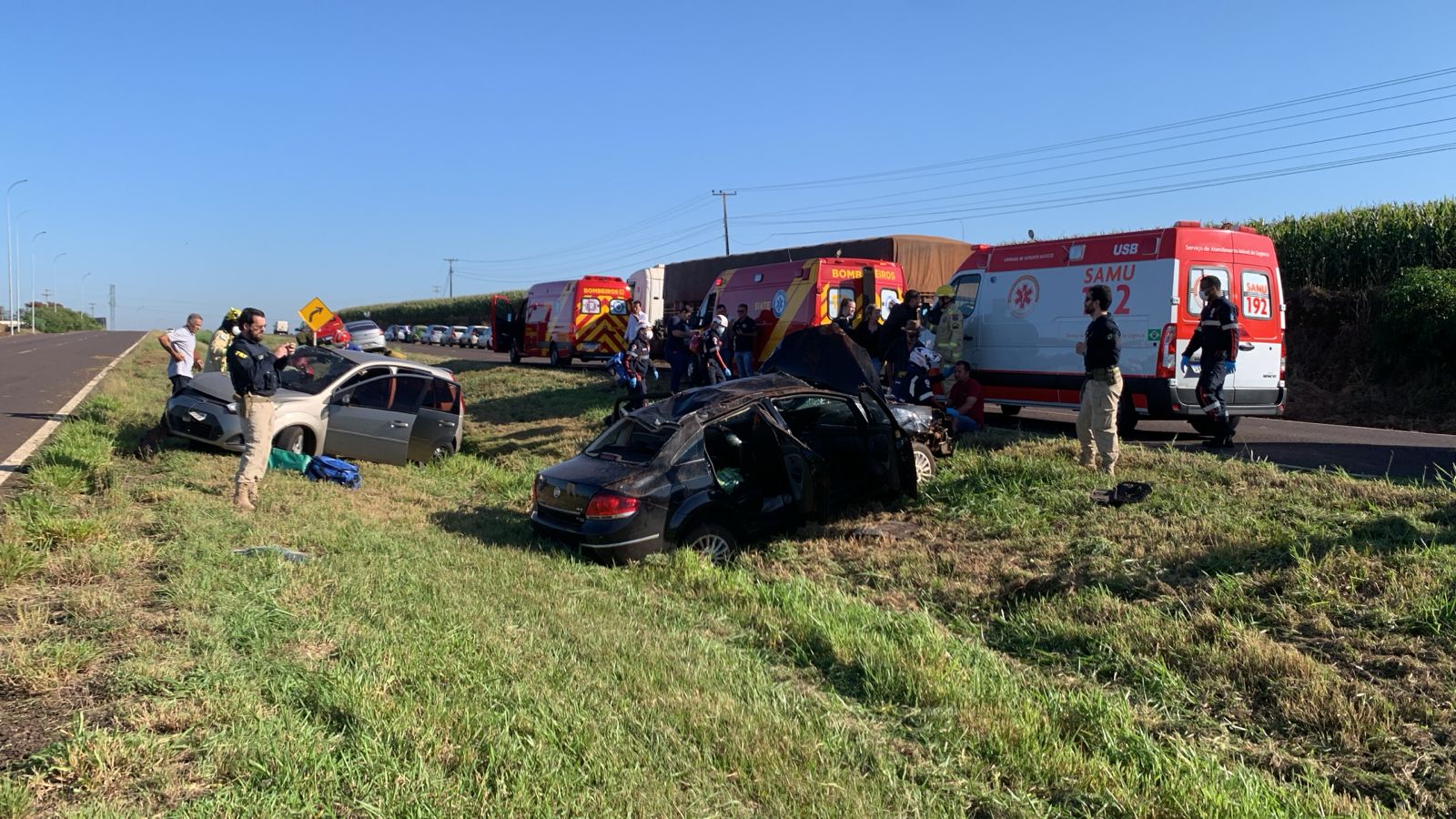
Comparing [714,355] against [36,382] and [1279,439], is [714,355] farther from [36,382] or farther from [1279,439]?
[36,382]

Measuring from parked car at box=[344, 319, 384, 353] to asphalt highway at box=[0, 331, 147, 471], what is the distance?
225 inches

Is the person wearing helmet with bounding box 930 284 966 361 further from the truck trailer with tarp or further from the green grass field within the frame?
the truck trailer with tarp

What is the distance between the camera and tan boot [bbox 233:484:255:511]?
802 cm

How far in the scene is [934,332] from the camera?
1289 centimetres

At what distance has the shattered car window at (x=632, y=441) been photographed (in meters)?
7.44

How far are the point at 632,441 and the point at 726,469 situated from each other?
2.81 feet

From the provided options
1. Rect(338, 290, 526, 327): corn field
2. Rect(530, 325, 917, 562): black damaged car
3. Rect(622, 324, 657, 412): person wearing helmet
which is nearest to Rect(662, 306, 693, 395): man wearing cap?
Rect(622, 324, 657, 412): person wearing helmet

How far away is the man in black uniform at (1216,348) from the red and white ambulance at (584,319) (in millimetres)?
16628

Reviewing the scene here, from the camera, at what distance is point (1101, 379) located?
8414mm

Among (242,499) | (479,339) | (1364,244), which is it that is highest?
(1364,244)

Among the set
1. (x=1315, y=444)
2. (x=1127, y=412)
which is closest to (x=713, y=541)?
(x=1127, y=412)

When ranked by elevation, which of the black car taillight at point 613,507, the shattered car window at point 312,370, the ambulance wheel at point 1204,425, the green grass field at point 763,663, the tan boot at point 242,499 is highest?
the shattered car window at point 312,370

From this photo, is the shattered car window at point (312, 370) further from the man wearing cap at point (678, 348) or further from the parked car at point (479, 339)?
the parked car at point (479, 339)

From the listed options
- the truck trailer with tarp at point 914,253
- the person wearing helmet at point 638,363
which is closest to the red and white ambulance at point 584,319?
the truck trailer with tarp at point 914,253
